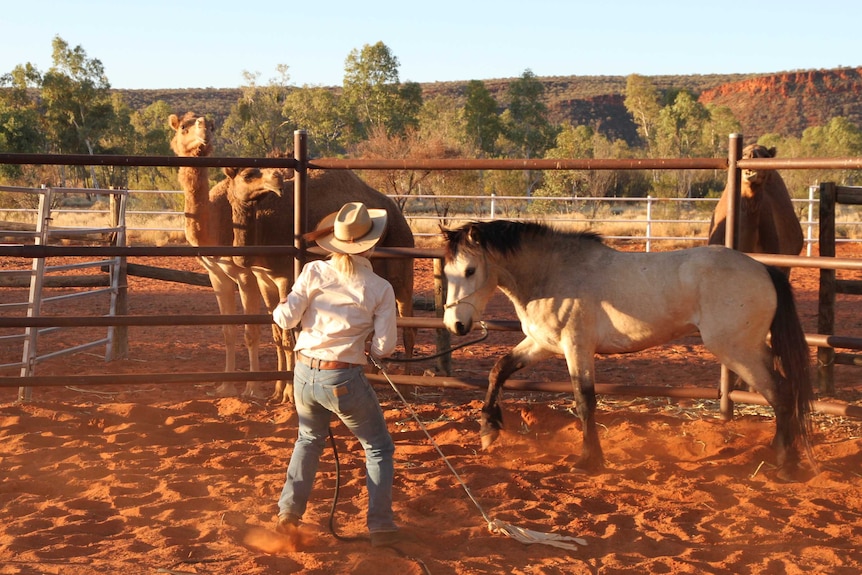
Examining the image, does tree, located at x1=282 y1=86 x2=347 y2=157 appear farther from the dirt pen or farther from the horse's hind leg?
the horse's hind leg

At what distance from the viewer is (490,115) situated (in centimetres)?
4625

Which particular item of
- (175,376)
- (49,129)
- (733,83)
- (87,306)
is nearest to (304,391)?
(175,376)

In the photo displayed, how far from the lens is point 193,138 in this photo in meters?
7.09

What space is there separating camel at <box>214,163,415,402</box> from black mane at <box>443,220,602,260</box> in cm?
237

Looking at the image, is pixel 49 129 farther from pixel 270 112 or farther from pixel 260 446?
pixel 260 446

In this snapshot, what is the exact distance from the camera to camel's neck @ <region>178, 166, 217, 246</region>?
704cm

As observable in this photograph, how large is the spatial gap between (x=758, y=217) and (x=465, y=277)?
3.50 meters

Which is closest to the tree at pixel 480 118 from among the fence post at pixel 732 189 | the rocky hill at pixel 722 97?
the fence post at pixel 732 189

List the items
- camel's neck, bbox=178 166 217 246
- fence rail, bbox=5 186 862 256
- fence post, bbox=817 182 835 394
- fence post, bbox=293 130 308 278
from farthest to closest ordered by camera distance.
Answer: fence rail, bbox=5 186 862 256
camel's neck, bbox=178 166 217 246
fence post, bbox=817 182 835 394
fence post, bbox=293 130 308 278

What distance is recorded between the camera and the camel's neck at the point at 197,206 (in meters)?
7.04

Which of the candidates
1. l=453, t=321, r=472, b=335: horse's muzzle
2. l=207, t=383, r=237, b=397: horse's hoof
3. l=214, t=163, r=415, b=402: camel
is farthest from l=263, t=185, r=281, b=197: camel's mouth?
l=453, t=321, r=472, b=335: horse's muzzle

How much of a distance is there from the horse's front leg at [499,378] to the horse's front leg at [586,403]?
317mm

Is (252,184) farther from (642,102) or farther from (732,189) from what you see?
(642,102)

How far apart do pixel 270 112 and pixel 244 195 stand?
37431 mm
